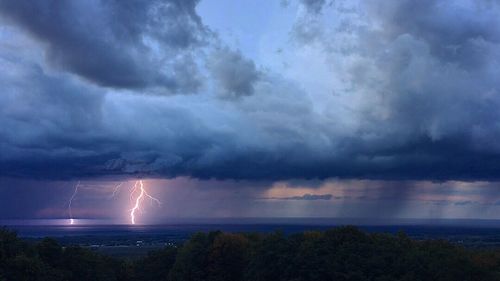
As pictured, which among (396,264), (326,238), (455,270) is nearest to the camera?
(455,270)

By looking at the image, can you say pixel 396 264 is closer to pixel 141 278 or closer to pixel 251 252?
pixel 251 252

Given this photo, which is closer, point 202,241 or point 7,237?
point 7,237

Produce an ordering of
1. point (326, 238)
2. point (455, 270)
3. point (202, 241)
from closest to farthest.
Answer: point (455, 270) < point (326, 238) < point (202, 241)

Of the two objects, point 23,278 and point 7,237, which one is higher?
point 7,237

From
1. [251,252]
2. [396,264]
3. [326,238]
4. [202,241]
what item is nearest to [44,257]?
[202,241]

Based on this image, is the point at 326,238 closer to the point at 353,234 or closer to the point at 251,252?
the point at 353,234

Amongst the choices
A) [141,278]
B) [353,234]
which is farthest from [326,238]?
[141,278]
